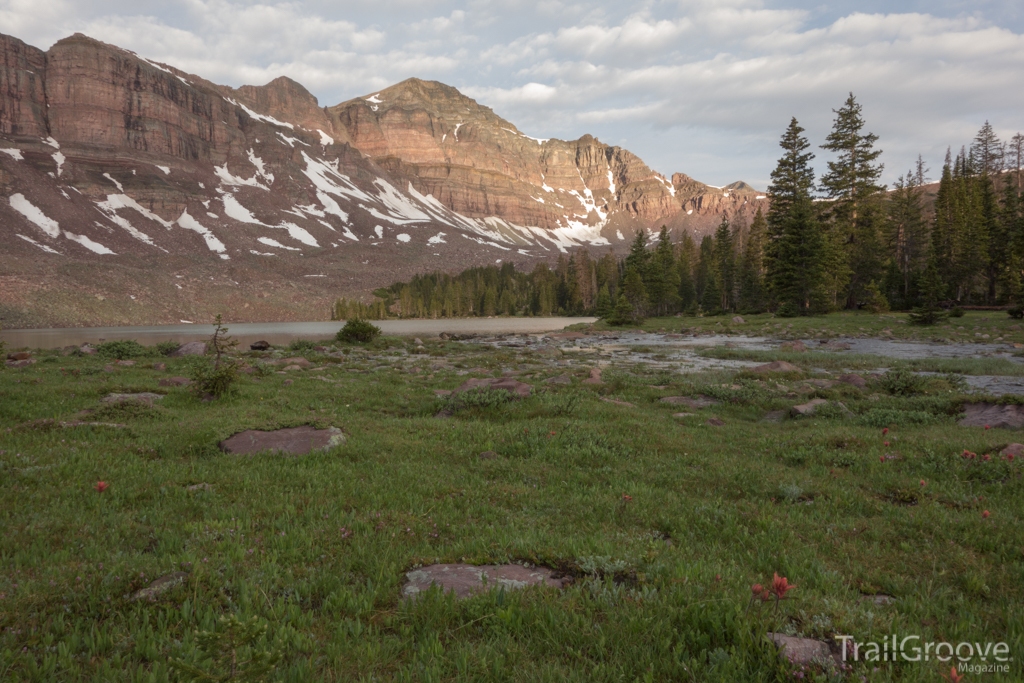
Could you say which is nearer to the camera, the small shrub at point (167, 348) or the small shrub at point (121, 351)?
the small shrub at point (121, 351)

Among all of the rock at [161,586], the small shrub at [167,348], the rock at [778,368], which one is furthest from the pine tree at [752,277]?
the rock at [161,586]

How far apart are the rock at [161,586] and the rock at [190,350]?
28737 millimetres

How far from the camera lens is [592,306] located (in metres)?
131

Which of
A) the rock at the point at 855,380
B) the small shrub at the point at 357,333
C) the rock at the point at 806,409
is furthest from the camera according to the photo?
the small shrub at the point at 357,333

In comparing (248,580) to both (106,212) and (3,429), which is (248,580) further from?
(106,212)

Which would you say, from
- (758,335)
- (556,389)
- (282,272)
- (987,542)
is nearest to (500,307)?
(282,272)

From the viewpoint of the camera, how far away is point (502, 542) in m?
5.79

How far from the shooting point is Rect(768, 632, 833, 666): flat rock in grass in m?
3.58

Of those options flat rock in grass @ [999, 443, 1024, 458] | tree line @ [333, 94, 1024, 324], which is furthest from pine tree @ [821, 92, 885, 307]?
flat rock in grass @ [999, 443, 1024, 458]

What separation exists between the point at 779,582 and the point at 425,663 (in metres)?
2.73

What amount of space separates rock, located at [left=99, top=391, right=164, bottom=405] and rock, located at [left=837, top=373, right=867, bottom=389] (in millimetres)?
24548

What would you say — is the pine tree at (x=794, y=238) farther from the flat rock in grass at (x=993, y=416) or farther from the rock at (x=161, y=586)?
the rock at (x=161, y=586)

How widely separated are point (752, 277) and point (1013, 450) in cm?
7688

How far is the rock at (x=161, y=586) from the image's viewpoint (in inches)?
174
